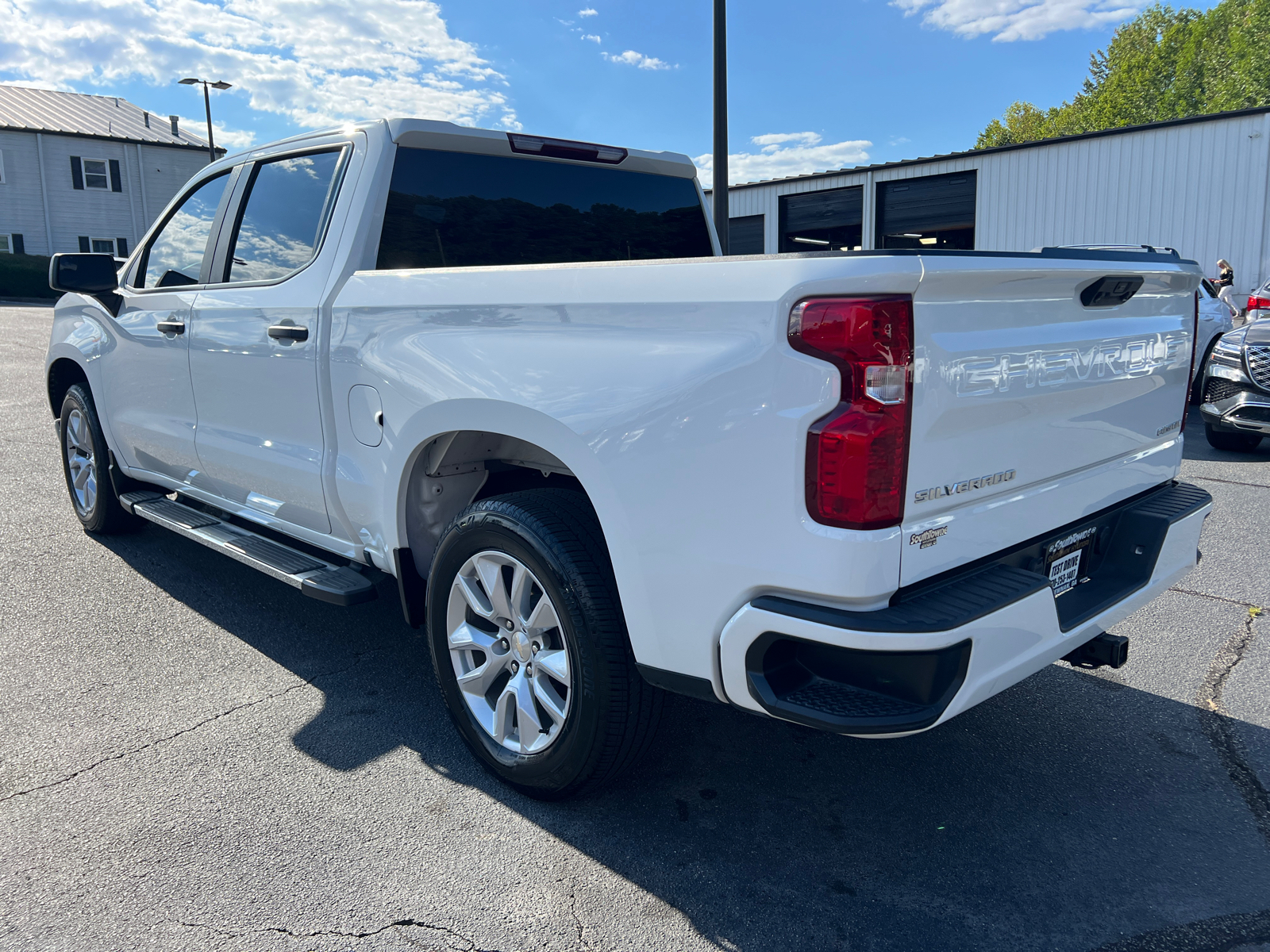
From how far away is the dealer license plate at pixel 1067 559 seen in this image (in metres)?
2.61

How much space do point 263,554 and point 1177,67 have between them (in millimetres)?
68671

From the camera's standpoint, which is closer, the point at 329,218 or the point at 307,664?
the point at 329,218

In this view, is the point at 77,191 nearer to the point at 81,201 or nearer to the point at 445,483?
the point at 81,201

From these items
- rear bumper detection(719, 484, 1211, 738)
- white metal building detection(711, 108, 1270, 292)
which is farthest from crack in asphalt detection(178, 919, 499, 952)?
white metal building detection(711, 108, 1270, 292)

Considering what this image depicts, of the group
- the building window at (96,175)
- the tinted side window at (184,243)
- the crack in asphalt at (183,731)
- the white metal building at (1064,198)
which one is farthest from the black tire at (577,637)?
the building window at (96,175)

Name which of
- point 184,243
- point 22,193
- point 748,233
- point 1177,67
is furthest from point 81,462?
point 1177,67

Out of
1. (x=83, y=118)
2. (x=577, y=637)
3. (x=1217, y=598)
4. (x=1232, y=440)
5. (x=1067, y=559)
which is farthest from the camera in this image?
(x=83, y=118)

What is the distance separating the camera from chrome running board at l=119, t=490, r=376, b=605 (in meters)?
3.35

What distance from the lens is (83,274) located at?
4.71 m

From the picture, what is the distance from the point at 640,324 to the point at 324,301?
1509mm

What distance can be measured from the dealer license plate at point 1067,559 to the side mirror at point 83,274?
451cm

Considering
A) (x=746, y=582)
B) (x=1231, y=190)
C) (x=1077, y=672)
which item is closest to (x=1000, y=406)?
(x=746, y=582)

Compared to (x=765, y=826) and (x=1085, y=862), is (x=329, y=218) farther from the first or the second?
(x=1085, y=862)

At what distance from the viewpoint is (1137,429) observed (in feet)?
9.57
